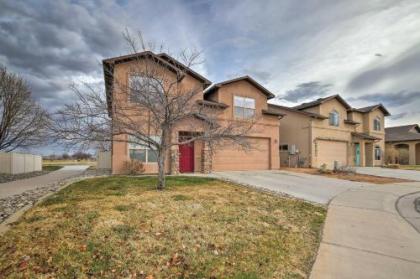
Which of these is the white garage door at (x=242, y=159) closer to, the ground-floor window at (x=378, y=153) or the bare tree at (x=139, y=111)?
the bare tree at (x=139, y=111)

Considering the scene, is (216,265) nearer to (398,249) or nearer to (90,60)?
(398,249)

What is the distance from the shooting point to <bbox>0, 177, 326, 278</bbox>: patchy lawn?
3.83 meters

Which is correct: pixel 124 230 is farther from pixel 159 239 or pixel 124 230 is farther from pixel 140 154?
pixel 140 154

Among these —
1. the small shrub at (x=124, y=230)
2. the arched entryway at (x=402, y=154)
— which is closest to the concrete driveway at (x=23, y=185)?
the small shrub at (x=124, y=230)

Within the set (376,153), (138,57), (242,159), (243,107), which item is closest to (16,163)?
(138,57)

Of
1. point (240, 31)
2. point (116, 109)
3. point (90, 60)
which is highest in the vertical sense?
point (240, 31)

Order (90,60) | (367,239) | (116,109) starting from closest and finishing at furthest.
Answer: (367,239), (116,109), (90,60)

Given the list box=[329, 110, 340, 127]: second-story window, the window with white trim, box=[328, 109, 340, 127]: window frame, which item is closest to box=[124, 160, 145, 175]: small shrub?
the window with white trim

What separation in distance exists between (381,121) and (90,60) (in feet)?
112

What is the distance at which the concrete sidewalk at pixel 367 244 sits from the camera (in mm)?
4051

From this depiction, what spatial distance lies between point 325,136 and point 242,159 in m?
10.6

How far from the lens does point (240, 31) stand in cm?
1302

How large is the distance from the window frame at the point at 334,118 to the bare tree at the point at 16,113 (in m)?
25.0

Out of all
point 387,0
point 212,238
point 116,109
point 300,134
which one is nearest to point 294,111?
point 300,134
